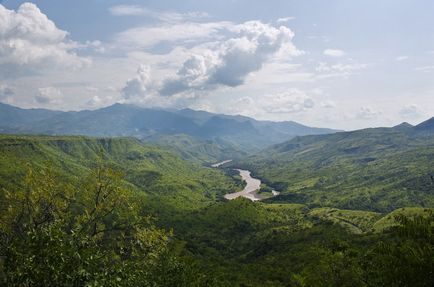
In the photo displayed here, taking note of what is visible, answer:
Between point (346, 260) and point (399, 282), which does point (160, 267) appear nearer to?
point (399, 282)

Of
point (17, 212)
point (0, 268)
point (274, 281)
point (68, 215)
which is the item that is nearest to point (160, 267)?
point (68, 215)

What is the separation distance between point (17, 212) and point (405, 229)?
5577 centimetres

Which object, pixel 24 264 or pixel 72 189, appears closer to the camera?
pixel 24 264

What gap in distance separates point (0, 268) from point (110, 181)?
2285cm

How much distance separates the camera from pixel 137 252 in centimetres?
5916

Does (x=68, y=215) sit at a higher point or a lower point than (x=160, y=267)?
higher

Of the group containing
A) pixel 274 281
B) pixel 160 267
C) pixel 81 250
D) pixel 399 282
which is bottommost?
pixel 274 281

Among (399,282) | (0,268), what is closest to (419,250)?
(399,282)

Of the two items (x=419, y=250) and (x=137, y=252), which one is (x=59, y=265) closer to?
(x=137, y=252)

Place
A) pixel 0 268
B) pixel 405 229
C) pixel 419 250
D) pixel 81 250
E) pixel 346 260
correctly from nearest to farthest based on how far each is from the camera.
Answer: pixel 81 250, pixel 0 268, pixel 419 250, pixel 405 229, pixel 346 260

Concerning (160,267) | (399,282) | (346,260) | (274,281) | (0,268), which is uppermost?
(0,268)

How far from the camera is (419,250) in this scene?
4581 centimetres

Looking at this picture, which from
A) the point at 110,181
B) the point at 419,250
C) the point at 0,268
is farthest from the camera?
the point at 110,181

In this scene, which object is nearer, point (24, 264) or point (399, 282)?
point (24, 264)
